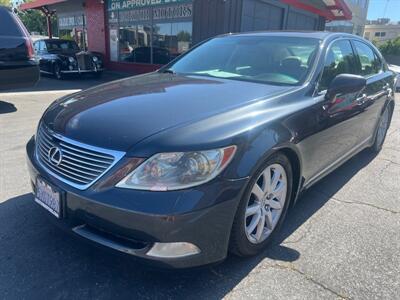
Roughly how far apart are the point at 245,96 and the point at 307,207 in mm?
1421

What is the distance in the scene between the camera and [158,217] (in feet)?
6.34

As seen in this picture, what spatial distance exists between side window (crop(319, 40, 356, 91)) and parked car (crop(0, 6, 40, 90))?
5.77 m

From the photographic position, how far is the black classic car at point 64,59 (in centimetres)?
1278

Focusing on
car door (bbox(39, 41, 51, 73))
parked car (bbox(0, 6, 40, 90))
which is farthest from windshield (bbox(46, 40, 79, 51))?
parked car (bbox(0, 6, 40, 90))

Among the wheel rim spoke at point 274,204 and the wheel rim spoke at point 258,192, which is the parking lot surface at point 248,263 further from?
the wheel rim spoke at point 258,192

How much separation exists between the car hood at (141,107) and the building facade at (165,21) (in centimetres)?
976

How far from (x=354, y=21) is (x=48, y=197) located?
3430 cm

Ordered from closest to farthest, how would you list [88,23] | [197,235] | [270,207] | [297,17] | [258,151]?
[197,235]
[258,151]
[270,207]
[297,17]
[88,23]

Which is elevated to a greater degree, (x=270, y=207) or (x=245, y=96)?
(x=245, y=96)

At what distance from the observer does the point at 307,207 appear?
11.4 ft

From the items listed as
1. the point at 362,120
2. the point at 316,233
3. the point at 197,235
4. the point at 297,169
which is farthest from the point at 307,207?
the point at 197,235

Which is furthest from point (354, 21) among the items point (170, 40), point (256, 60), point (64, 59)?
point (256, 60)

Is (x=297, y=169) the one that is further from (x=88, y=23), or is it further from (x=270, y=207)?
(x=88, y=23)

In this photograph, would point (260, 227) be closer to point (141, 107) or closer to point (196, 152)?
point (196, 152)
